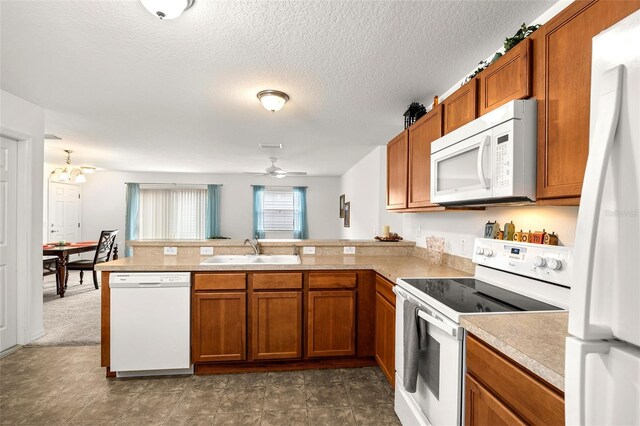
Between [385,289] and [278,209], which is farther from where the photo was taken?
[278,209]

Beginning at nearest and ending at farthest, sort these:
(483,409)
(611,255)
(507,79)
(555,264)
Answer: (611,255), (483,409), (555,264), (507,79)

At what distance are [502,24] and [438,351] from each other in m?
1.79

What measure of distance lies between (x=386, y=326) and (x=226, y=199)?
6191mm

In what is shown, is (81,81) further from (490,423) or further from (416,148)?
(490,423)

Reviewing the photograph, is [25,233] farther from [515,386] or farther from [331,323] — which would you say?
[515,386]

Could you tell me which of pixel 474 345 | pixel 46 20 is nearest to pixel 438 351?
pixel 474 345

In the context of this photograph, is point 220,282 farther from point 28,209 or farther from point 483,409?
point 28,209

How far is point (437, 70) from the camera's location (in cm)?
228

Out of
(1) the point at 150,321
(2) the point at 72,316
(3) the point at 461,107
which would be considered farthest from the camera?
(2) the point at 72,316

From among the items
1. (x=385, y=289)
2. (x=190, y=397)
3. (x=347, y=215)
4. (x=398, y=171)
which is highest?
(x=398, y=171)

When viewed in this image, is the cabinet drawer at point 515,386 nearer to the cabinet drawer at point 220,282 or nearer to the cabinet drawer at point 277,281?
the cabinet drawer at point 277,281

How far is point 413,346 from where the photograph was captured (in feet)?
5.44

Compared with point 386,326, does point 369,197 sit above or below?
above

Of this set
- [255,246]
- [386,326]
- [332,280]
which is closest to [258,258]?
[255,246]
